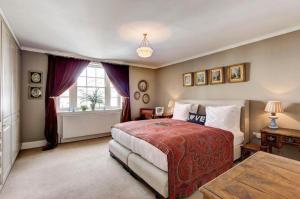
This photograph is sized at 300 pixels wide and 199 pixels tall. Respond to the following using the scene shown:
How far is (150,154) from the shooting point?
6.91 feet

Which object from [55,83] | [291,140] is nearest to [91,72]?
Result: [55,83]

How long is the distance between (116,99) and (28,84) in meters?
2.36

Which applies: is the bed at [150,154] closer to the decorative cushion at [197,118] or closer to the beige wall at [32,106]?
the decorative cushion at [197,118]

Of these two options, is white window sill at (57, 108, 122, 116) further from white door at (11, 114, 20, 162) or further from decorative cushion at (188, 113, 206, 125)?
decorative cushion at (188, 113, 206, 125)

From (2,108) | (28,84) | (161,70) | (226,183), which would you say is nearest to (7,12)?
(2,108)

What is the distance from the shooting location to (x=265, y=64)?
3059 mm

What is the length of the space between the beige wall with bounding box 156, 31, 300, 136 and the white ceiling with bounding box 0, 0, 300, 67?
22 centimetres

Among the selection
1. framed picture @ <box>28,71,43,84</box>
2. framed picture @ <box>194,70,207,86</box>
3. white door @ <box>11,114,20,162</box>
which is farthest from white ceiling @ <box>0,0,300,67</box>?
white door @ <box>11,114,20,162</box>

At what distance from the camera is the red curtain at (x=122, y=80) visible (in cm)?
496

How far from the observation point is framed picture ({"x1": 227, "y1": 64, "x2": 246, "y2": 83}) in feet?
11.0

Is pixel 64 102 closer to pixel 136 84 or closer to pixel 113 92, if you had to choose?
pixel 113 92

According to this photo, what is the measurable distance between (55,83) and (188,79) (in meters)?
3.64

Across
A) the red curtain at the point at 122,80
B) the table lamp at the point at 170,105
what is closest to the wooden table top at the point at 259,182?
the table lamp at the point at 170,105

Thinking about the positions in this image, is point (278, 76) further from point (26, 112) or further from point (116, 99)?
point (26, 112)
